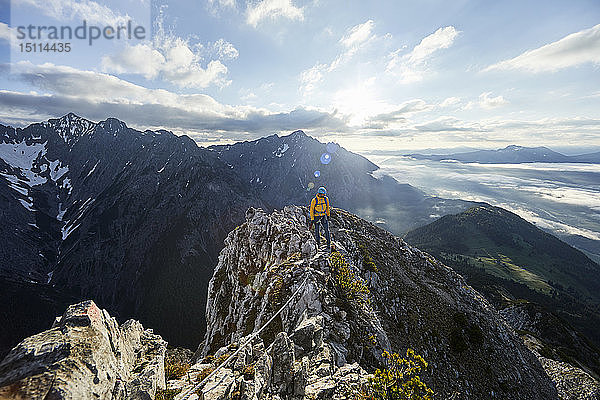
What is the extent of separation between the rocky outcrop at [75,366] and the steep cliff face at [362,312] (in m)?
5.40

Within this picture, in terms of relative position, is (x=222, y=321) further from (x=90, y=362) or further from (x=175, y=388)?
(x=90, y=362)

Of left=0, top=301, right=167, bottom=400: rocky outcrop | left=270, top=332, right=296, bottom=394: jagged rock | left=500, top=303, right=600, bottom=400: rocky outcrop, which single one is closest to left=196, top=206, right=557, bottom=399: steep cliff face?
left=270, top=332, right=296, bottom=394: jagged rock

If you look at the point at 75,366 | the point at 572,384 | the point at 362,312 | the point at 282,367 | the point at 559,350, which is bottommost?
the point at 559,350

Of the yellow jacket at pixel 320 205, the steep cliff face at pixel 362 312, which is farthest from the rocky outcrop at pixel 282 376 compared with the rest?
the yellow jacket at pixel 320 205

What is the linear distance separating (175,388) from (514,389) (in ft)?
145

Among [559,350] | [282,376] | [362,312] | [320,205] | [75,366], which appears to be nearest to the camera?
[75,366]

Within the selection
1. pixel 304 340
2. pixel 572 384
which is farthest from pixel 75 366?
pixel 572 384

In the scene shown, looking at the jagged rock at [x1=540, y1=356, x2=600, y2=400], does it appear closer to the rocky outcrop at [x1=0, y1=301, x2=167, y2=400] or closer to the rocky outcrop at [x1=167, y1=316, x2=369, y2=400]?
the rocky outcrop at [x1=167, y1=316, x2=369, y2=400]

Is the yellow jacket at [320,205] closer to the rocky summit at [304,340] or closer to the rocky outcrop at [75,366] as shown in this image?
the rocky summit at [304,340]

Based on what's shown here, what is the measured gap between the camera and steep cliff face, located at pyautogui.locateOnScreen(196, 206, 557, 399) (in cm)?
2128

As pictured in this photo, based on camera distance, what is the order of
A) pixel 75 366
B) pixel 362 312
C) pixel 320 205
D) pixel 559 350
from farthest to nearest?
pixel 559 350, pixel 320 205, pixel 362 312, pixel 75 366

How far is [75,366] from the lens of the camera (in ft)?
29.6

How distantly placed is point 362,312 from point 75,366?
70.9 ft

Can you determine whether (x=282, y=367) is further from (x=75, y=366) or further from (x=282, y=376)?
(x=75, y=366)
